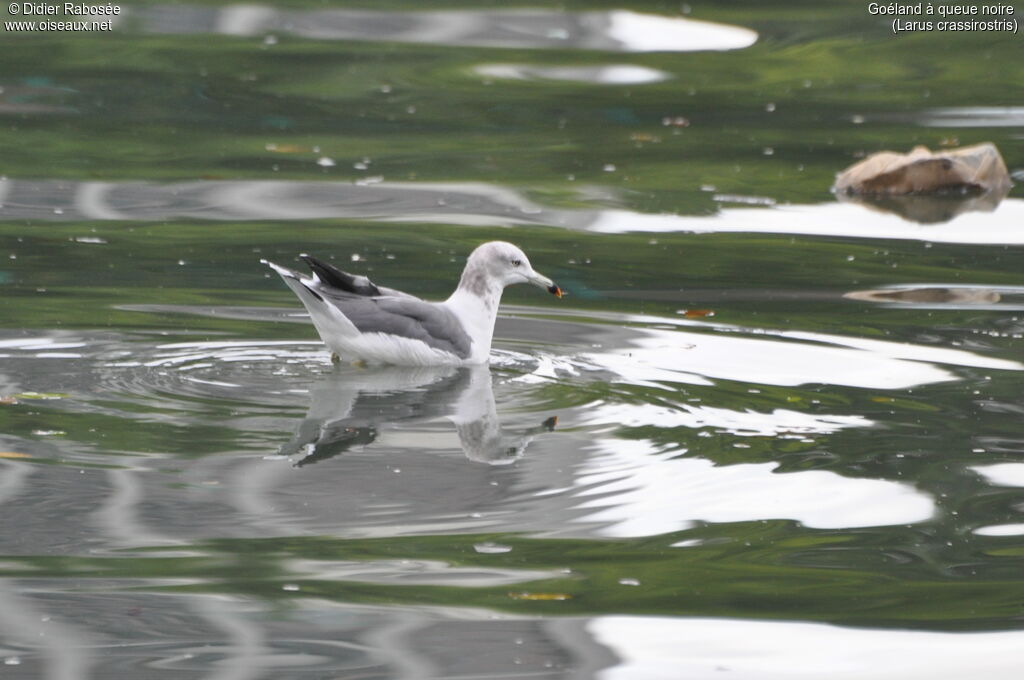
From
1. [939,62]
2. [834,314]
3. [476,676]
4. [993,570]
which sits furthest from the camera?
[939,62]

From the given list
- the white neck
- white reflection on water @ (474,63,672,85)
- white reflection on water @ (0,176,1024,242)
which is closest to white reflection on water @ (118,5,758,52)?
white reflection on water @ (474,63,672,85)

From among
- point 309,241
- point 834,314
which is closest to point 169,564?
point 834,314

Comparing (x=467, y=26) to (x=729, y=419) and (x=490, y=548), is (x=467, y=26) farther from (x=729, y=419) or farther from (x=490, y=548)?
(x=490, y=548)

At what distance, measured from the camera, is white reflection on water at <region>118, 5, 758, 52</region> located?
1903 centimetres

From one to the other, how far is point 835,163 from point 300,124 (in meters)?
4.54

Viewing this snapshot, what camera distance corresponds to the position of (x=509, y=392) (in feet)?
28.0

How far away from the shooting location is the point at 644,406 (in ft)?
26.7

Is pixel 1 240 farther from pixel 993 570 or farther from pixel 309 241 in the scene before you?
pixel 993 570

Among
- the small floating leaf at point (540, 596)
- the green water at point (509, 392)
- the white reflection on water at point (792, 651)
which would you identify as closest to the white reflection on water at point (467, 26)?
the green water at point (509, 392)

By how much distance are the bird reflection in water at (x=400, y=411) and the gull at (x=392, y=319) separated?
0.10 meters

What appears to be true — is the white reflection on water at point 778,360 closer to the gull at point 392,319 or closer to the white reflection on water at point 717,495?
the gull at point 392,319

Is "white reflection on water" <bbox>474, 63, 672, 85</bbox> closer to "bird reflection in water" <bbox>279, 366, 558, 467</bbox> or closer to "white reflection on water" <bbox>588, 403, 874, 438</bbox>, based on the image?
"bird reflection in water" <bbox>279, 366, 558, 467</bbox>

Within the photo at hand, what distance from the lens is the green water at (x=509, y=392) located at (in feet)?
19.0

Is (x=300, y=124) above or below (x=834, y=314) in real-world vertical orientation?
above
